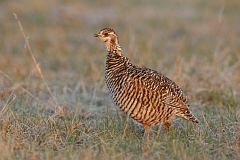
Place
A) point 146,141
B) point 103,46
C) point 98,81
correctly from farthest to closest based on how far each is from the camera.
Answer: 1. point 103,46
2. point 98,81
3. point 146,141

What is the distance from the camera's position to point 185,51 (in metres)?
14.4

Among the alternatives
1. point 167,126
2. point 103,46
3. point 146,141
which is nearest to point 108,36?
point 167,126

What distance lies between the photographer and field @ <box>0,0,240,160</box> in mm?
6699

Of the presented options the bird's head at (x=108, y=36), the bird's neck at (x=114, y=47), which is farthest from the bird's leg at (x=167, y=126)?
the bird's head at (x=108, y=36)

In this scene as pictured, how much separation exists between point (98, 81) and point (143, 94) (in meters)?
3.35

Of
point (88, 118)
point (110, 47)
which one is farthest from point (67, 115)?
point (110, 47)

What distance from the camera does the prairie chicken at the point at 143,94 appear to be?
23.5 ft

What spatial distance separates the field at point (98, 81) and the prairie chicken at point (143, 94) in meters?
0.20

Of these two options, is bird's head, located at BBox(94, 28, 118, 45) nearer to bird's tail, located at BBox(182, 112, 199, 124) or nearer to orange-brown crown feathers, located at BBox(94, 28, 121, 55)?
orange-brown crown feathers, located at BBox(94, 28, 121, 55)

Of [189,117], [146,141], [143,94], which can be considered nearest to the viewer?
[146,141]

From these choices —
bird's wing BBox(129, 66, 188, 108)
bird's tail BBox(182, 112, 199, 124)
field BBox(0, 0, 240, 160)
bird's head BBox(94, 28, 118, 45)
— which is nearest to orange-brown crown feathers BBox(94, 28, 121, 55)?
bird's head BBox(94, 28, 118, 45)

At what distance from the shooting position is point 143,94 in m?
7.17

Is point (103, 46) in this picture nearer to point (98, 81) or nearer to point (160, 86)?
point (98, 81)

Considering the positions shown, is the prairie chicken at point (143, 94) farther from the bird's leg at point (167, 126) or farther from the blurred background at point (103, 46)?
the blurred background at point (103, 46)
